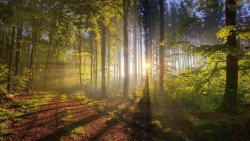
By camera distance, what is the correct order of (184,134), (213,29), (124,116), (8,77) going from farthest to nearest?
1. (213,29)
2. (8,77)
3. (124,116)
4. (184,134)

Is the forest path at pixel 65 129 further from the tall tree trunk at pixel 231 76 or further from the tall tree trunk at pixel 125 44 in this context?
the tall tree trunk at pixel 125 44

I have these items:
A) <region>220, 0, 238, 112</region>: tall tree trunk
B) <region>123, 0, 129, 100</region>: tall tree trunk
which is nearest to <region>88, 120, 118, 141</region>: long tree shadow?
<region>220, 0, 238, 112</region>: tall tree trunk

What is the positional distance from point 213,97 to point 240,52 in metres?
4.84

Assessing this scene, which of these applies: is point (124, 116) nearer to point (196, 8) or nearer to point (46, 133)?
point (46, 133)

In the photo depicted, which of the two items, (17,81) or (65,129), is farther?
(17,81)

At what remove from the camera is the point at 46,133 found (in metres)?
6.83

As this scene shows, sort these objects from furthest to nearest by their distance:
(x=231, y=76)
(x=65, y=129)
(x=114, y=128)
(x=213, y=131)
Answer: (x=231, y=76)
(x=114, y=128)
(x=213, y=131)
(x=65, y=129)

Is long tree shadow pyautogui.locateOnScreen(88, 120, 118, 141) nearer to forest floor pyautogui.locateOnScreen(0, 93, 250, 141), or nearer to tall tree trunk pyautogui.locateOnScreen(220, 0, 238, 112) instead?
forest floor pyautogui.locateOnScreen(0, 93, 250, 141)

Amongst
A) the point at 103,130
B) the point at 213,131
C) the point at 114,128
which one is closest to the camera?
the point at 213,131

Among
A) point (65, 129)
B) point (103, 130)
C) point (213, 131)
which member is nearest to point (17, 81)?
point (65, 129)

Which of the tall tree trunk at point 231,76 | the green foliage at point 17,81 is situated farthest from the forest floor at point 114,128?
the green foliage at point 17,81

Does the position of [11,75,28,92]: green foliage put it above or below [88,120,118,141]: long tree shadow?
above

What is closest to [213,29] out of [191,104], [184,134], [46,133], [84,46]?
[84,46]

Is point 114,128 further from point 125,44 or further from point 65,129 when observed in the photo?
point 125,44
